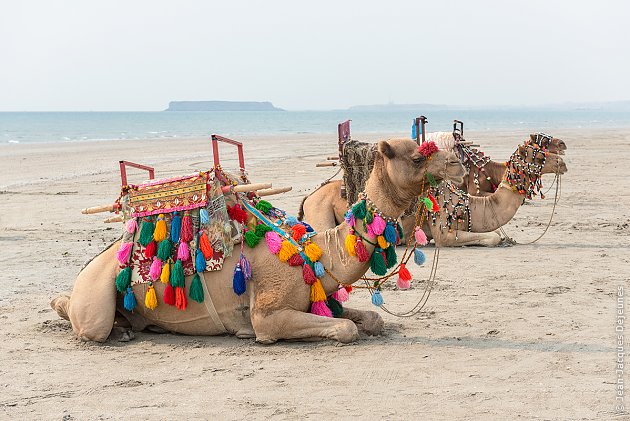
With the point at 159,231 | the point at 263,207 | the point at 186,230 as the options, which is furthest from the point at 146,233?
the point at 263,207

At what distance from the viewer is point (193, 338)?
7.23 m

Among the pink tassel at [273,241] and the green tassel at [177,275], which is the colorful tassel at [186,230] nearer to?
the green tassel at [177,275]

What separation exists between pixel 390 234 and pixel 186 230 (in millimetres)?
1645

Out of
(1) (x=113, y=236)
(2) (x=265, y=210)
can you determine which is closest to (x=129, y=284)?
(2) (x=265, y=210)

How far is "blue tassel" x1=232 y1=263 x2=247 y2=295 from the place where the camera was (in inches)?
266

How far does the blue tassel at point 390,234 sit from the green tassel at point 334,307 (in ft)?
3.05

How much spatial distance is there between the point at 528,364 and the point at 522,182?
5.34 m

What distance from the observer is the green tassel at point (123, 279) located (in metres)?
7.01

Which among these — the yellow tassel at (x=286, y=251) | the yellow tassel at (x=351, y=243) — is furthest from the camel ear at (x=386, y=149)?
the yellow tassel at (x=286, y=251)

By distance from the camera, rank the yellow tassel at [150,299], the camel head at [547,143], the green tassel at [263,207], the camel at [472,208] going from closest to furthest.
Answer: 1. the yellow tassel at [150,299]
2. the green tassel at [263,207]
3. the camel at [472,208]
4. the camel head at [547,143]

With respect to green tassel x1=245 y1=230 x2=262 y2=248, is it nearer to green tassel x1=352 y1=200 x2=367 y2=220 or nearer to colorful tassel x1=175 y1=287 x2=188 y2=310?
colorful tassel x1=175 y1=287 x2=188 y2=310

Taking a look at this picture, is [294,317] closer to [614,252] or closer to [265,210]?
[265,210]

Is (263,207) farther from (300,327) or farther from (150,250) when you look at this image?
(300,327)

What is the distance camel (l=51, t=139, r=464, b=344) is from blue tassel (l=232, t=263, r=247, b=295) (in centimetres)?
14
